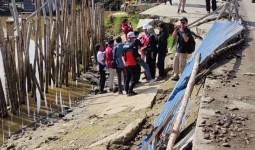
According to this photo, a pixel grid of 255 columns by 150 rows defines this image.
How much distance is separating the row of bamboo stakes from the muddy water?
0.14 metres

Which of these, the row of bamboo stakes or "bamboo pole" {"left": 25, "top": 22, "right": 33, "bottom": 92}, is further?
"bamboo pole" {"left": 25, "top": 22, "right": 33, "bottom": 92}

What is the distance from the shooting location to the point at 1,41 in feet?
27.8

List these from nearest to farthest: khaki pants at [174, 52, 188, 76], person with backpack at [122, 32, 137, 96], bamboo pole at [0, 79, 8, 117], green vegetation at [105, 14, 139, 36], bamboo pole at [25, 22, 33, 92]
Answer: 1. khaki pants at [174, 52, 188, 76]
2. bamboo pole at [0, 79, 8, 117]
3. person with backpack at [122, 32, 137, 96]
4. bamboo pole at [25, 22, 33, 92]
5. green vegetation at [105, 14, 139, 36]

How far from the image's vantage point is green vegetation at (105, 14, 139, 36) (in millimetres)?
16469

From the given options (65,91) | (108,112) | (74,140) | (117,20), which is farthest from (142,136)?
(117,20)

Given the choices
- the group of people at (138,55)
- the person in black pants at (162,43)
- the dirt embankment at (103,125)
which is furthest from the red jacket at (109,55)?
the person in black pants at (162,43)

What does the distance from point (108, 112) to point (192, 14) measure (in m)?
7.29

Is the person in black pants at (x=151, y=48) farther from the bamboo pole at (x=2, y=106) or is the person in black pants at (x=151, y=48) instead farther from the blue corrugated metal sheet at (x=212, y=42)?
the bamboo pole at (x=2, y=106)

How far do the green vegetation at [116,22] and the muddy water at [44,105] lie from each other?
5.59m

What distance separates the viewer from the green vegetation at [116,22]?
16469 mm

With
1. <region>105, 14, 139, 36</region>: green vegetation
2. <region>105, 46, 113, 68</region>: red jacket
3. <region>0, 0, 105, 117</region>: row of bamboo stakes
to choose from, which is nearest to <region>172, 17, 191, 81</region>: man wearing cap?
<region>105, 46, 113, 68</region>: red jacket

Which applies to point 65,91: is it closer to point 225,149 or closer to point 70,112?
point 70,112

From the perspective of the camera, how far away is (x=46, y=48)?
1011 centimetres

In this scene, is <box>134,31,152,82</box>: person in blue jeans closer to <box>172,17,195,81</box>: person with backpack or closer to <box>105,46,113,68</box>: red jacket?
<box>105,46,113,68</box>: red jacket
